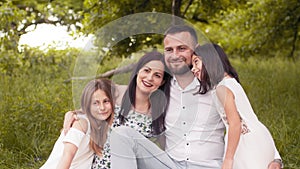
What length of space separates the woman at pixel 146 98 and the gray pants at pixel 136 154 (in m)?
0.09

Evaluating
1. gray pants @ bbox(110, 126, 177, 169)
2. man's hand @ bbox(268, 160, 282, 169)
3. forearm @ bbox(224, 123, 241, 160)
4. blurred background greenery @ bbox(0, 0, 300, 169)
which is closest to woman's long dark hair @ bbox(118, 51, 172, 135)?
gray pants @ bbox(110, 126, 177, 169)

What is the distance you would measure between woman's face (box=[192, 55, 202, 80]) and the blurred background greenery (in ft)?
1.89

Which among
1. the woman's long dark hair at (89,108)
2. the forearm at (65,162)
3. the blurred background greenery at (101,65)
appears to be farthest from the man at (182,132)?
the blurred background greenery at (101,65)

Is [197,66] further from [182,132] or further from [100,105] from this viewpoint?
[100,105]

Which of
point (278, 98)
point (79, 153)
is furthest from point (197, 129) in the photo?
point (278, 98)

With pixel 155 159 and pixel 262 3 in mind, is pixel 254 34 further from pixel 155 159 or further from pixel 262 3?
pixel 155 159

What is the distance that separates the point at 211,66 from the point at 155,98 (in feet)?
1.32

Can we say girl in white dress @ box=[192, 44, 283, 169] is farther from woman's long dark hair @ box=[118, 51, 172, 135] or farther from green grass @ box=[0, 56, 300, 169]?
green grass @ box=[0, 56, 300, 169]

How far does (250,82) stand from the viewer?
19.0ft

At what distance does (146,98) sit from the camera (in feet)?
9.03

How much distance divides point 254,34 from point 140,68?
4.26 meters

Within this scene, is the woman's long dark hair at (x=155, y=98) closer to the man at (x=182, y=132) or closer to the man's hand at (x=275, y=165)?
the man at (x=182, y=132)

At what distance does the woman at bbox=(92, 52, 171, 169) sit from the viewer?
2.68 metres

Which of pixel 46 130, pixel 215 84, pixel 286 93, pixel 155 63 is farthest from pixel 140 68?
pixel 286 93
